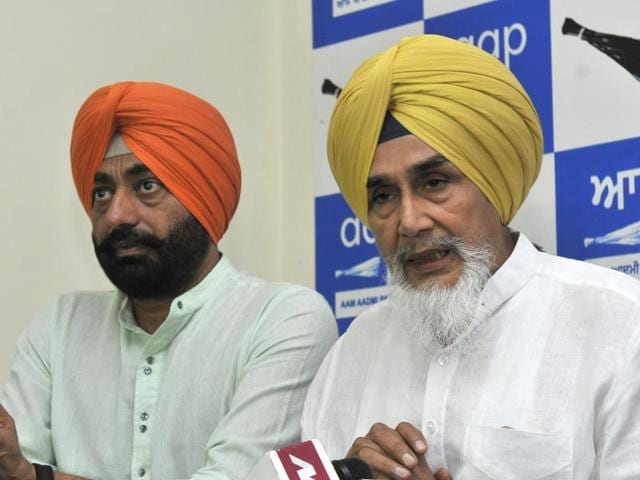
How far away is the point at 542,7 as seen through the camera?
320 cm

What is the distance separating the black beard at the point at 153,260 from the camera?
3.12 meters

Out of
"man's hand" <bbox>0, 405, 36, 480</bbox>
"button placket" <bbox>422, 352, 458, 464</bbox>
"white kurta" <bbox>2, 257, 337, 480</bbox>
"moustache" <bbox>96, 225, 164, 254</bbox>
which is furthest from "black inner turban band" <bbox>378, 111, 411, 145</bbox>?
"man's hand" <bbox>0, 405, 36, 480</bbox>

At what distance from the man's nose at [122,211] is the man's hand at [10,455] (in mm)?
611

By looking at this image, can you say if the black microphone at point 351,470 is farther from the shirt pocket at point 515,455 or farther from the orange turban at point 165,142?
the orange turban at point 165,142

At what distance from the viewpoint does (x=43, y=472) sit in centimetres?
281

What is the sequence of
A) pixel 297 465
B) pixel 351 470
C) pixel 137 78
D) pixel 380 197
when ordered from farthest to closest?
1. pixel 137 78
2. pixel 380 197
3. pixel 351 470
4. pixel 297 465

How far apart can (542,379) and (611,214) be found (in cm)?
72

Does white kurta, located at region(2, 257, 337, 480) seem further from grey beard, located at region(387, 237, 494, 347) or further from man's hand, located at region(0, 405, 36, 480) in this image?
grey beard, located at region(387, 237, 494, 347)

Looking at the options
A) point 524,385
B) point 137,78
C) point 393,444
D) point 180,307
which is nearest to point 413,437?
point 393,444

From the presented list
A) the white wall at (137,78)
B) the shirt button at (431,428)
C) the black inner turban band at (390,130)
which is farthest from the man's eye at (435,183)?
the white wall at (137,78)

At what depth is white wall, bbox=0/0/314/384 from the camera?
3523 millimetres

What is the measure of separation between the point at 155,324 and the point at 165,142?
0.47 m

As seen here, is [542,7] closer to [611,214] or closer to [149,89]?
[611,214]

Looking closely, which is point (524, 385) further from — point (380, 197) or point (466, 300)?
point (380, 197)
